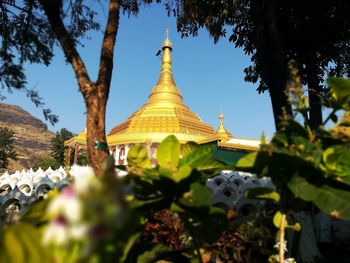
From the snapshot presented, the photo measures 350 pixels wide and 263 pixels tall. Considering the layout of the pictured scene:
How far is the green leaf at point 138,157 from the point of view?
4.96 ft

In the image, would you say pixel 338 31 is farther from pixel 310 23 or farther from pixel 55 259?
pixel 55 259

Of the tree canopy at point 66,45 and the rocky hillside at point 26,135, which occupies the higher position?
the rocky hillside at point 26,135

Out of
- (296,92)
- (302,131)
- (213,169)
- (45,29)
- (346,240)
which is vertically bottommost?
(346,240)

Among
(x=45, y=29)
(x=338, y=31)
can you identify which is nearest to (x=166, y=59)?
(x=338, y=31)

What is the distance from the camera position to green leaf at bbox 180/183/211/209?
51.3 inches

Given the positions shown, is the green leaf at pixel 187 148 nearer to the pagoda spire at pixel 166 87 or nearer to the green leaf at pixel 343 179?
the green leaf at pixel 343 179

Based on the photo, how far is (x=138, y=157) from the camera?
1517 mm

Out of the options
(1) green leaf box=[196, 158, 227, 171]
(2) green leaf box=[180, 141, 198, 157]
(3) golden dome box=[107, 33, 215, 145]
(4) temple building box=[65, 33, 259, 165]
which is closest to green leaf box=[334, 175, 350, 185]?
(1) green leaf box=[196, 158, 227, 171]

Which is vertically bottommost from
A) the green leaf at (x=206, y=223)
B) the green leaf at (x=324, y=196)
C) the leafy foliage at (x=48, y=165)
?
the green leaf at (x=206, y=223)

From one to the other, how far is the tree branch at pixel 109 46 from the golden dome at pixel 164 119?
2306 centimetres

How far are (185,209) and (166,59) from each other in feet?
103

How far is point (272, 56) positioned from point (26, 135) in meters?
142

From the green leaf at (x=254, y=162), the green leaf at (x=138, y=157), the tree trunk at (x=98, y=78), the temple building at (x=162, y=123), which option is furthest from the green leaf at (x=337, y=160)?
the temple building at (x=162, y=123)

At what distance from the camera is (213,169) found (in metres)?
1.68
